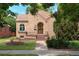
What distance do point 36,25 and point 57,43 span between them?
→ 0.54 metres

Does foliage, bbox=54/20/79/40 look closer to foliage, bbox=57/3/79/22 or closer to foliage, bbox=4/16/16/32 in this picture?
foliage, bbox=57/3/79/22

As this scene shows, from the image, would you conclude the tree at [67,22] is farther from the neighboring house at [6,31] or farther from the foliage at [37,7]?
the neighboring house at [6,31]

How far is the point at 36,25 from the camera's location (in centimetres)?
2570

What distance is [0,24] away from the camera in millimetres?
25703

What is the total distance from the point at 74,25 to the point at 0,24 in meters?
1.43

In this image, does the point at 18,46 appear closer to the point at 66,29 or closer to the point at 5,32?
the point at 5,32

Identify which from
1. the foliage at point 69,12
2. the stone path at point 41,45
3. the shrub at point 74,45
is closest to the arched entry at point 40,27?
the stone path at point 41,45

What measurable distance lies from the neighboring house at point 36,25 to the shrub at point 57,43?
0.12 m

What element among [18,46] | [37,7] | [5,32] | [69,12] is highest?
[37,7]

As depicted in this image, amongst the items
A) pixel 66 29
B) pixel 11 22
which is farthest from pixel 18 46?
pixel 66 29

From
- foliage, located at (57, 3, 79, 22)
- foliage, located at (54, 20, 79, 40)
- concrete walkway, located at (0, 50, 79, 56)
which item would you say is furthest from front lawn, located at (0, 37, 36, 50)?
foliage, located at (57, 3, 79, 22)

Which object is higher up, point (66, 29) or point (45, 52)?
point (66, 29)

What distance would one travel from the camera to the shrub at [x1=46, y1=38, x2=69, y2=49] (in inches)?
1010

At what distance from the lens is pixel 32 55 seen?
84.1 ft
